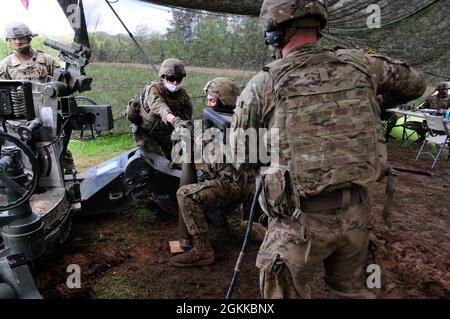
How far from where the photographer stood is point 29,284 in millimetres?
2502

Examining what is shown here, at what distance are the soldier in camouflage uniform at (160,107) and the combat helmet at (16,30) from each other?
1831mm

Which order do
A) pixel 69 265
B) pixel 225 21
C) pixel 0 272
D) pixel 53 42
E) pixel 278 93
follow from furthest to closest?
pixel 225 21 → pixel 53 42 → pixel 69 265 → pixel 0 272 → pixel 278 93

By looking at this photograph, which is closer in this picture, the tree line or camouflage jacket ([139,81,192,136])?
camouflage jacket ([139,81,192,136])

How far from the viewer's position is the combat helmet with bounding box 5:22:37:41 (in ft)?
16.4

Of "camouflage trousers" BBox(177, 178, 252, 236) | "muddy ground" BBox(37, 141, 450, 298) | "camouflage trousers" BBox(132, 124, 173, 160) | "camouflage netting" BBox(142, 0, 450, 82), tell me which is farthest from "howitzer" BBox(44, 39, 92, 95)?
"camouflage netting" BBox(142, 0, 450, 82)

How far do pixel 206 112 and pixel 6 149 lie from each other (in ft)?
4.94

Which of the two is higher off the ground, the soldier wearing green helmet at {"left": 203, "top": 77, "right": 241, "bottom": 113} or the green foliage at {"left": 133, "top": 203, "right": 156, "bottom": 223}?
the soldier wearing green helmet at {"left": 203, "top": 77, "right": 241, "bottom": 113}

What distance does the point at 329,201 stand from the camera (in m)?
1.92

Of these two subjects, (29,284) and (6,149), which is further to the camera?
(6,149)

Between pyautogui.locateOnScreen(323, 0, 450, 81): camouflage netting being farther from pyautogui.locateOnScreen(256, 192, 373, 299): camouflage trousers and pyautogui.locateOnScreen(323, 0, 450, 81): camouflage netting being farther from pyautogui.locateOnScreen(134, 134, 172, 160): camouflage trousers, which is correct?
pyautogui.locateOnScreen(256, 192, 373, 299): camouflage trousers

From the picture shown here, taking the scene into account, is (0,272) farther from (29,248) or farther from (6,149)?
(6,149)

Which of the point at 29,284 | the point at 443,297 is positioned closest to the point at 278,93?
the point at 29,284

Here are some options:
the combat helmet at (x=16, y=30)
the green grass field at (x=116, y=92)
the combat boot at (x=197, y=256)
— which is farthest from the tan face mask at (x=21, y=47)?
the combat boot at (x=197, y=256)
